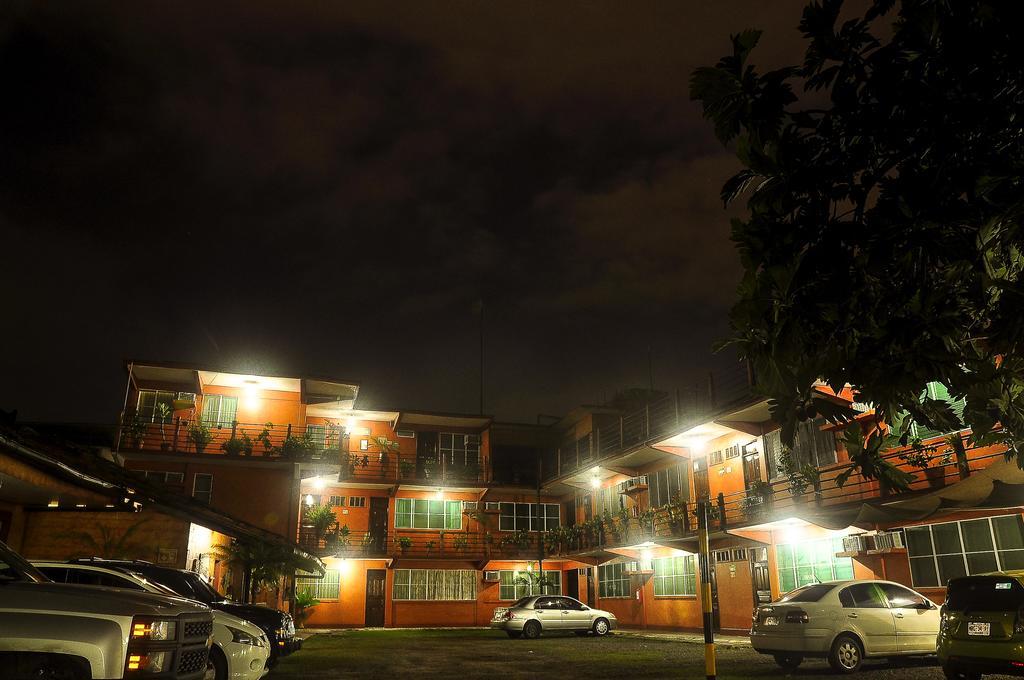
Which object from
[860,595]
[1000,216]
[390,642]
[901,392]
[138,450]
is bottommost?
[390,642]

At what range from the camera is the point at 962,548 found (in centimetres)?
1591

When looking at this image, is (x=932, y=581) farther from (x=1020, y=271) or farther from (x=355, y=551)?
(x=355, y=551)

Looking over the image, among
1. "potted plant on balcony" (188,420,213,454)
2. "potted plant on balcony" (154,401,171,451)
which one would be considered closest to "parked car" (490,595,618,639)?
"potted plant on balcony" (188,420,213,454)

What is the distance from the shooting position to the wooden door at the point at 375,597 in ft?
107

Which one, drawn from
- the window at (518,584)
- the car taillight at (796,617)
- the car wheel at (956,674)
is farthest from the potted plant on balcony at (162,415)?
the car wheel at (956,674)

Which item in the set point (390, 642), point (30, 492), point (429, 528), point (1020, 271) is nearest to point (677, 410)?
point (390, 642)

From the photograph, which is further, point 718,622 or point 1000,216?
point 718,622

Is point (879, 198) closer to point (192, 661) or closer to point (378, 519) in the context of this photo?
point (192, 661)

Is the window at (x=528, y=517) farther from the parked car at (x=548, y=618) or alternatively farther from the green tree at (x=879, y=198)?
the green tree at (x=879, y=198)

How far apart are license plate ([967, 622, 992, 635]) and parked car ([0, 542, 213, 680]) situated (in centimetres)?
889

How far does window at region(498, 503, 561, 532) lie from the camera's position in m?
35.8

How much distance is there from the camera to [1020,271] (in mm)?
4691

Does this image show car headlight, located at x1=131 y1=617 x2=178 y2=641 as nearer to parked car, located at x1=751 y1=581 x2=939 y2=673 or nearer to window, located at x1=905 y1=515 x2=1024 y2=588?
parked car, located at x1=751 y1=581 x2=939 y2=673

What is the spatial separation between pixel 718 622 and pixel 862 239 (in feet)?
73.5
